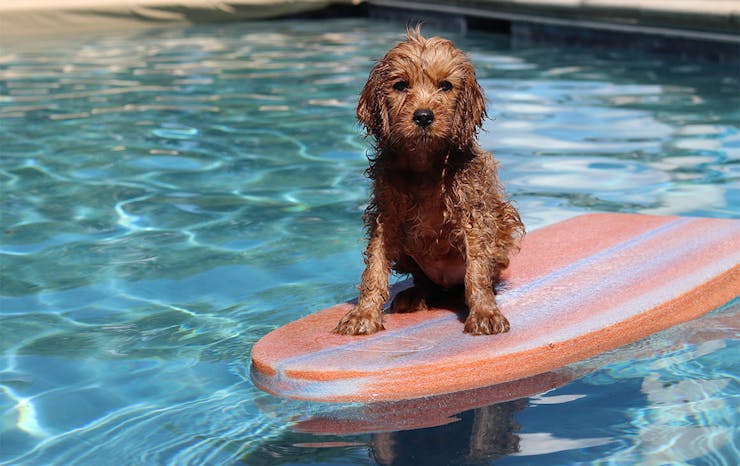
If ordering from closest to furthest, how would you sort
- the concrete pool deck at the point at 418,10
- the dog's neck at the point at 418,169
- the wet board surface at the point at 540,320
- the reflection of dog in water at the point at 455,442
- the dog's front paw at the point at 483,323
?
the reflection of dog in water at the point at 455,442 → the wet board surface at the point at 540,320 → the dog's neck at the point at 418,169 → the dog's front paw at the point at 483,323 → the concrete pool deck at the point at 418,10

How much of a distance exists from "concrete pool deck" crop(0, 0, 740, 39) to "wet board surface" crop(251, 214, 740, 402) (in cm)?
732

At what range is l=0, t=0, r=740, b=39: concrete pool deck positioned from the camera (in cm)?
1272

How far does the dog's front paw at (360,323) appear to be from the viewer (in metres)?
4.61

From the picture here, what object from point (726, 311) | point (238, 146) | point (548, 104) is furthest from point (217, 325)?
point (548, 104)

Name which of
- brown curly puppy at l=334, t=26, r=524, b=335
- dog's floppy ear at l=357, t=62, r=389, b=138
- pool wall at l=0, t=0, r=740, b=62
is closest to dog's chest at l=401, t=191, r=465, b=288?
brown curly puppy at l=334, t=26, r=524, b=335

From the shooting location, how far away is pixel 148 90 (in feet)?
39.3

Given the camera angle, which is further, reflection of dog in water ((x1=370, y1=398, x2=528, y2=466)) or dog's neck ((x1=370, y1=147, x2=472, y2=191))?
dog's neck ((x1=370, y1=147, x2=472, y2=191))

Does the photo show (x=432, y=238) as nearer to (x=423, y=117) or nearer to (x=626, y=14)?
(x=423, y=117)

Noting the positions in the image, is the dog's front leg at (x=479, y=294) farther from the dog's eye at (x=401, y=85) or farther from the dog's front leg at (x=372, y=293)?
the dog's eye at (x=401, y=85)

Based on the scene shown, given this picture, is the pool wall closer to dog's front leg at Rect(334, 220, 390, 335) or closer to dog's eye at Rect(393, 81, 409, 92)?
dog's front leg at Rect(334, 220, 390, 335)

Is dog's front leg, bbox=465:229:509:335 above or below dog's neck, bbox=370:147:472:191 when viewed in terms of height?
below

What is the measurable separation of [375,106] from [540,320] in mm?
1282

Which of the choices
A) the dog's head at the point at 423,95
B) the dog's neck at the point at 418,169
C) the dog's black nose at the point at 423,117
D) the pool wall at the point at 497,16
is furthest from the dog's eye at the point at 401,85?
the pool wall at the point at 497,16

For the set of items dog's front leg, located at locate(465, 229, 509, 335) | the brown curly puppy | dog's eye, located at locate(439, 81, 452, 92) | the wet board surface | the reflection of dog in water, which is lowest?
the reflection of dog in water
